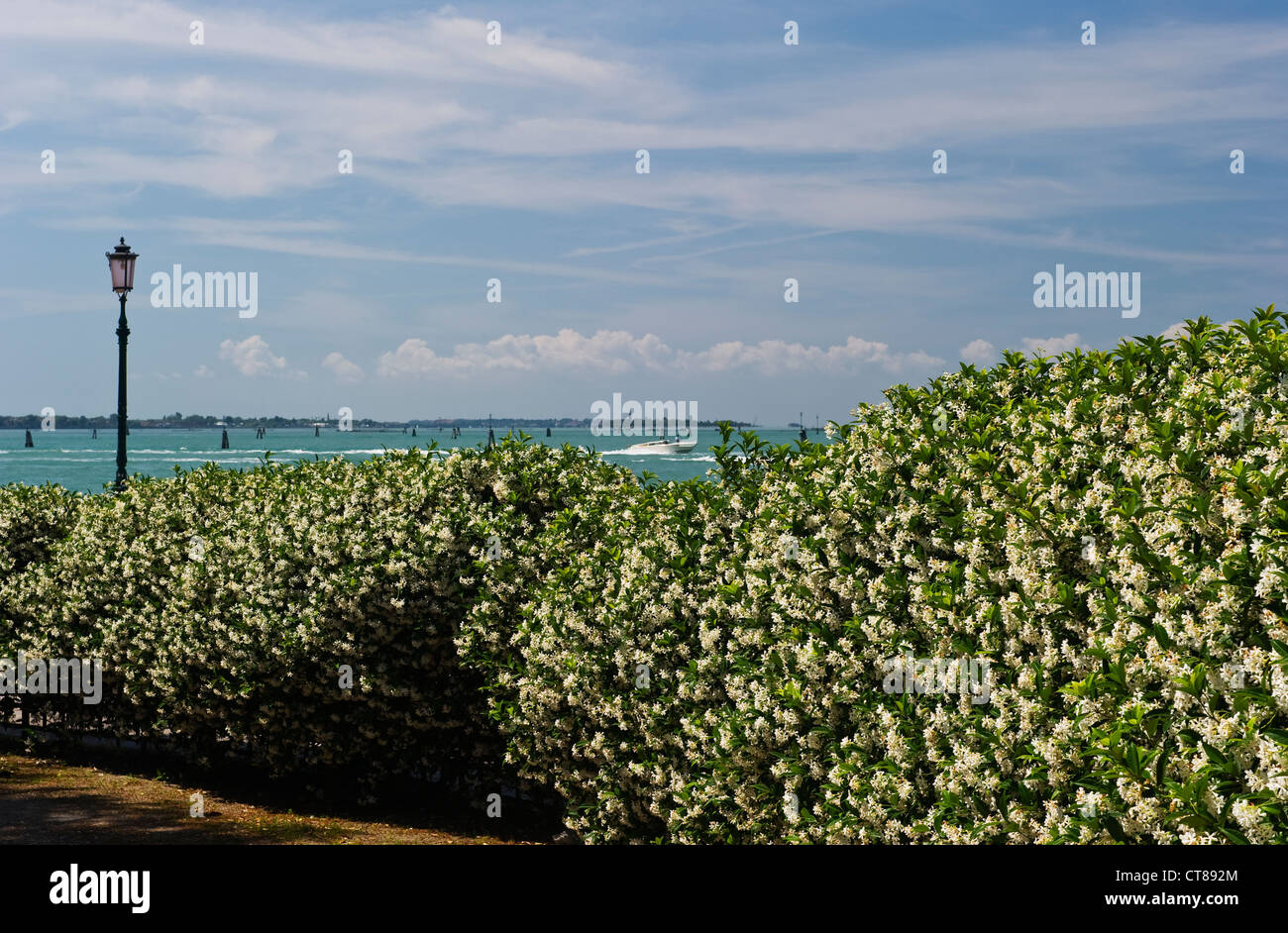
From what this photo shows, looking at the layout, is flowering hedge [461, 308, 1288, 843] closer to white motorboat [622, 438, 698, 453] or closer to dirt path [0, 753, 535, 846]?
dirt path [0, 753, 535, 846]

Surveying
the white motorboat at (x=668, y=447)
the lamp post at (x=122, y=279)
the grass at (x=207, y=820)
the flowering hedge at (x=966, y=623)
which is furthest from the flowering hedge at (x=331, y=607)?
the white motorboat at (x=668, y=447)

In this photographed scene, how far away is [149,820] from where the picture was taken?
9641 mm

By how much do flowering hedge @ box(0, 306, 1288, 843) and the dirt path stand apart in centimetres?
58

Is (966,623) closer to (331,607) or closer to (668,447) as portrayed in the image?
(331,607)

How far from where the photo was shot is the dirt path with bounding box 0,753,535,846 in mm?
9031

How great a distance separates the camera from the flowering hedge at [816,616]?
13.9 feet

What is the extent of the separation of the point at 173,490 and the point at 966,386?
28.5 feet

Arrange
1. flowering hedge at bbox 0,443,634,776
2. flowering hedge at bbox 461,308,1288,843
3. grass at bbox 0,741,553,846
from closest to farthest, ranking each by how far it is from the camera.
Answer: flowering hedge at bbox 461,308,1288,843
grass at bbox 0,741,553,846
flowering hedge at bbox 0,443,634,776

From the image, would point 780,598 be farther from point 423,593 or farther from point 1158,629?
point 423,593

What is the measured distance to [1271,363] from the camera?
191 inches

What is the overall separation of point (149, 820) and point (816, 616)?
672 cm

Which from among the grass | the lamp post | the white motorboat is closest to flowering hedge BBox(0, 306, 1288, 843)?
the grass

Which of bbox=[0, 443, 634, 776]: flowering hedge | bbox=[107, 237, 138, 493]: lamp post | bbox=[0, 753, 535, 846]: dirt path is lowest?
bbox=[0, 753, 535, 846]: dirt path

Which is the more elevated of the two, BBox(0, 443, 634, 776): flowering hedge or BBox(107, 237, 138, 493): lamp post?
BBox(107, 237, 138, 493): lamp post
